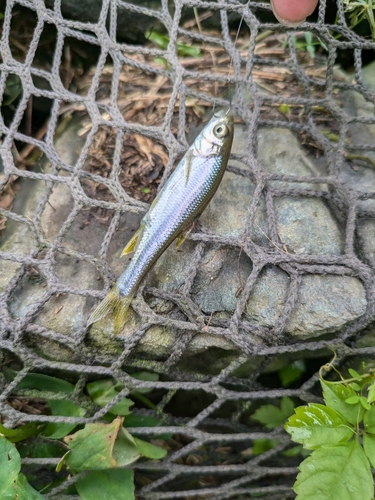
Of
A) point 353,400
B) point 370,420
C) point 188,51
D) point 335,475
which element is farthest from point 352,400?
point 188,51

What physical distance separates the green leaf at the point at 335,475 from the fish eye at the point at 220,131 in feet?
4.50

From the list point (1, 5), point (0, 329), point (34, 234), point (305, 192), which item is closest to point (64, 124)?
point (1, 5)

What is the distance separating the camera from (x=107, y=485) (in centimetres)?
190

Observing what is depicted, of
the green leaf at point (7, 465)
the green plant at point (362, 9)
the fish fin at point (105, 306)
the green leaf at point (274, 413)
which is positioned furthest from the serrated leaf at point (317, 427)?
the green plant at point (362, 9)

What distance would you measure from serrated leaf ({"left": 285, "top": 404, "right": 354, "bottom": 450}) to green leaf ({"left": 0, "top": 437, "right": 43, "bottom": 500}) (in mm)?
1121

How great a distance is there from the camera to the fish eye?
1.79 meters

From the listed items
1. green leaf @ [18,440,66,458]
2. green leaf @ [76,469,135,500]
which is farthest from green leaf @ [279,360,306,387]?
green leaf @ [18,440,66,458]

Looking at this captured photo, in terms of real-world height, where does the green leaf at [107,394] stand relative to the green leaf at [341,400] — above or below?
below

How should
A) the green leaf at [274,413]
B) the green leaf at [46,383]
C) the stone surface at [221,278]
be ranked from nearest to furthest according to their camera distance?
the stone surface at [221,278] < the green leaf at [46,383] < the green leaf at [274,413]

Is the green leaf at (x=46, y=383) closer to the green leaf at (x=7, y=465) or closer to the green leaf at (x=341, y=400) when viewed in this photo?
the green leaf at (x=7, y=465)

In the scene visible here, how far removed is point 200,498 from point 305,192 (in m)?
2.19

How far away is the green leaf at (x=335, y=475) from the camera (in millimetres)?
1510

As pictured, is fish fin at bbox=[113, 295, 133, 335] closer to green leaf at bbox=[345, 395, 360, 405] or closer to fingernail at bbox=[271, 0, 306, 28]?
green leaf at bbox=[345, 395, 360, 405]

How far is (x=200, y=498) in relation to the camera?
270 centimetres
